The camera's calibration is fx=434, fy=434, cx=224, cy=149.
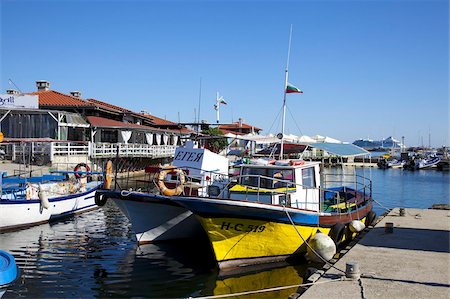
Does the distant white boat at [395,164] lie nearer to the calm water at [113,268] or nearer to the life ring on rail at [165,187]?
the calm water at [113,268]

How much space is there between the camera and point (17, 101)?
34406mm

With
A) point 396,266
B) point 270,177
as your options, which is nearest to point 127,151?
point 270,177

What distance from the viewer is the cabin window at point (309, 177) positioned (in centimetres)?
1438

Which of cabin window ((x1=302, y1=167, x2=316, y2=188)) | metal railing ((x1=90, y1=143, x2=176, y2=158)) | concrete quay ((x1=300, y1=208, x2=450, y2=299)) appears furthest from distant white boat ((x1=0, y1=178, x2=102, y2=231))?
concrete quay ((x1=300, y1=208, x2=450, y2=299))

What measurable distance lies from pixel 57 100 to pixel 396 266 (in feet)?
121

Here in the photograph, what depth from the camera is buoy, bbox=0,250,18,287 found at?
10.5 meters

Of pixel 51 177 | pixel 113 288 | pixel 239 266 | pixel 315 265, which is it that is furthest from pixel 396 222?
pixel 51 177

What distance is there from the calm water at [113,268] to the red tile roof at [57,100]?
76.6 ft

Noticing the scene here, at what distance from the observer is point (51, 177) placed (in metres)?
21.6

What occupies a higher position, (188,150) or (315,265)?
(188,150)

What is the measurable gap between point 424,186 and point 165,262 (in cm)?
3946

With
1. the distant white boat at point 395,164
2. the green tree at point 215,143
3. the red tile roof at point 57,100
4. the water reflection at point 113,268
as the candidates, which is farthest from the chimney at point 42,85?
the distant white boat at point 395,164

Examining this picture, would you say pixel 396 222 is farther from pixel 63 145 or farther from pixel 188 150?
pixel 63 145

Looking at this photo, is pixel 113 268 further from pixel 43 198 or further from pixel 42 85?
pixel 42 85
